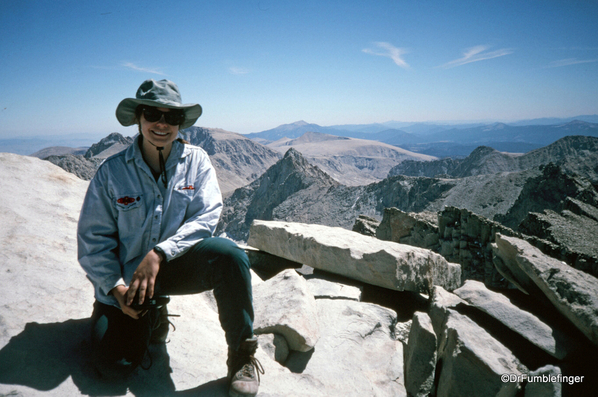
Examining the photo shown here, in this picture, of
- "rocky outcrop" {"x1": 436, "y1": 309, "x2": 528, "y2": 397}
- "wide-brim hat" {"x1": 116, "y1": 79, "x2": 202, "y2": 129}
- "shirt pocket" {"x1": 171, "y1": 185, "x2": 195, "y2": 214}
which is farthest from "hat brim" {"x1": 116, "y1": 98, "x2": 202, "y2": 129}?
"rocky outcrop" {"x1": 436, "y1": 309, "x2": 528, "y2": 397}

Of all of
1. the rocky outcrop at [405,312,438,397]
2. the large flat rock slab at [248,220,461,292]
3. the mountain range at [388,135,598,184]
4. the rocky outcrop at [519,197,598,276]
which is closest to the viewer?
the rocky outcrop at [405,312,438,397]

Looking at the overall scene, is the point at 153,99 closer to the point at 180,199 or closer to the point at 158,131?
the point at 158,131

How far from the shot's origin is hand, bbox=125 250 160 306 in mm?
2121

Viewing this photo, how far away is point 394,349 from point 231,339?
2355 mm

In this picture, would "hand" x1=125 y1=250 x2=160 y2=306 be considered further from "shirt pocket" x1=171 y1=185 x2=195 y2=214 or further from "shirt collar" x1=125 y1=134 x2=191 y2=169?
"shirt collar" x1=125 y1=134 x2=191 y2=169

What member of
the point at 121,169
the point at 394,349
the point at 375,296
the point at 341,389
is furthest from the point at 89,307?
the point at 375,296

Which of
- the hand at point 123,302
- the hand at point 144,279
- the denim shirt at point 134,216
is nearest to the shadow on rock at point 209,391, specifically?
the hand at point 123,302

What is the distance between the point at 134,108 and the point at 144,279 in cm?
149

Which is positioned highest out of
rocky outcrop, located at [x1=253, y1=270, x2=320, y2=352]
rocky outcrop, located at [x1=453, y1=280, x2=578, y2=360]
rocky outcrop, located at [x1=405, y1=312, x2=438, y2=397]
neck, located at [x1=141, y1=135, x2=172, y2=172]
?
neck, located at [x1=141, y1=135, x2=172, y2=172]

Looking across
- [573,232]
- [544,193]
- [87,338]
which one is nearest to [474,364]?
[87,338]

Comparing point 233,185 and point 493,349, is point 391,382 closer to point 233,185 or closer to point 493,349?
point 493,349

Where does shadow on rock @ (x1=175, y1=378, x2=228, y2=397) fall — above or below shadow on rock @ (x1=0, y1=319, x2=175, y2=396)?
below

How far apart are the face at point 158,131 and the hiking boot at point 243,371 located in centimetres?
174

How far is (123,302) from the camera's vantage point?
2.16m
